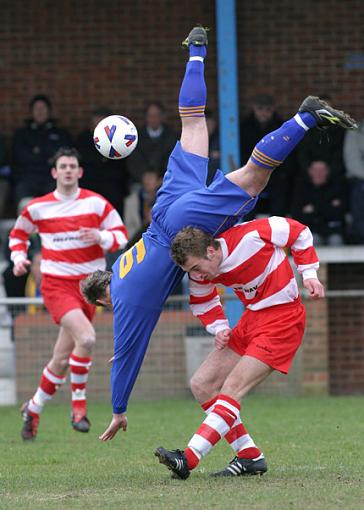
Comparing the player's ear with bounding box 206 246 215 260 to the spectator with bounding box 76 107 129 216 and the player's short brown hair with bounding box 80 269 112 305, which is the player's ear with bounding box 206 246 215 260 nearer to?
the player's short brown hair with bounding box 80 269 112 305

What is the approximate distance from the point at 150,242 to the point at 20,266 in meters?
3.14

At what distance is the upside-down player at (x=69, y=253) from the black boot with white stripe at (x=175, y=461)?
368 centimetres

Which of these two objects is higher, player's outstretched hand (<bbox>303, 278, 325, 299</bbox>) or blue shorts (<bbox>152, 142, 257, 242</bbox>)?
blue shorts (<bbox>152, 142, 257, 242</bbox>)

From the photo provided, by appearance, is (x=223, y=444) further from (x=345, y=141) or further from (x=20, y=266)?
(x=345, y=141)

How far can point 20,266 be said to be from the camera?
10.6m

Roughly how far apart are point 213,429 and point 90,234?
165 inches

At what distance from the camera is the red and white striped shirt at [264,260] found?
6988 millimetres

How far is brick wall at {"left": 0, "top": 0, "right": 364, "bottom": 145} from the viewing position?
16.4m

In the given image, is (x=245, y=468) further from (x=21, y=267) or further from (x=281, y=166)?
(x=281, y=166)

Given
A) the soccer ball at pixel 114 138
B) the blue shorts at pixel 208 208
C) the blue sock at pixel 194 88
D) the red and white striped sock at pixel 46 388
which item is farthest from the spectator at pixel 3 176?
the blue shorts at pixel 208 208

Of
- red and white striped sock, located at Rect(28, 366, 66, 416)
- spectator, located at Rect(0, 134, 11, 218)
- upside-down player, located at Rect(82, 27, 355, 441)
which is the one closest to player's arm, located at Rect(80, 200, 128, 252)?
red and white striped sock, located at Rect(28, 366, 66, 416)

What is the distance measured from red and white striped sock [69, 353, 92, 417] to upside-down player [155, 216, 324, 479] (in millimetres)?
3429

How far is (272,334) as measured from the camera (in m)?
7.03

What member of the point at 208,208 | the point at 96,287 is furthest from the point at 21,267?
the point at 208,208
